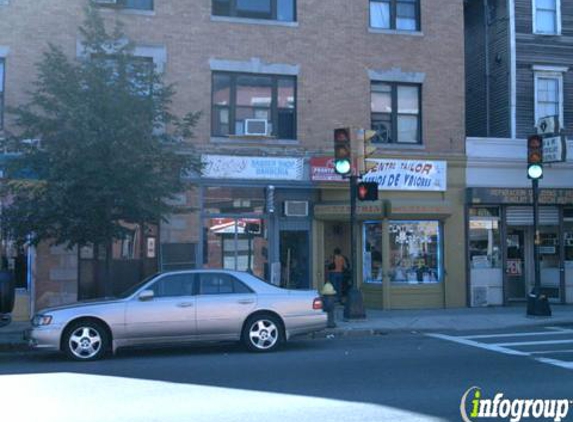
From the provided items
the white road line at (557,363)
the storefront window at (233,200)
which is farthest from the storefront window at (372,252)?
the white road line at (557,363)

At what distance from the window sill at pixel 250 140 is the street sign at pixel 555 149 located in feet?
22.8

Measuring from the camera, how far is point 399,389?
8.21 m

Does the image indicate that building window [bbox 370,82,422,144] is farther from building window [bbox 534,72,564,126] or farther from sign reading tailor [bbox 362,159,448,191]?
building window [bbox 534,72,564,126]

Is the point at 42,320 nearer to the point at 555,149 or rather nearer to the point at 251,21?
the point at 251,21

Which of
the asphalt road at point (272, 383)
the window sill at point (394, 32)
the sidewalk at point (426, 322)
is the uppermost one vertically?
the window sill at point (394, 32)

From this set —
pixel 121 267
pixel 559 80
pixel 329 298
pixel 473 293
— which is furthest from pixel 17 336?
pixel 559 80

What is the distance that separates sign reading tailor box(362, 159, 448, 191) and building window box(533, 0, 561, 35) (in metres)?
5.36

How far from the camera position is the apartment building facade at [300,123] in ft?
55.8

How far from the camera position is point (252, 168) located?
57.2 feet

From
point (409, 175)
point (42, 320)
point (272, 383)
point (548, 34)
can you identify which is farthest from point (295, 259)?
point (548, 34)

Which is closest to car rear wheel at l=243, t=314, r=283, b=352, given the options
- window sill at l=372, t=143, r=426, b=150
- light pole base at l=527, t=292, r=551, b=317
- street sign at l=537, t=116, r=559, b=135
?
light pole base at l=527, t=292, r=551, b=317

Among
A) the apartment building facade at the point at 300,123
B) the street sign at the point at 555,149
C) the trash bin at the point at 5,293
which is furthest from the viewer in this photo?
the street sign at the point at 555,149

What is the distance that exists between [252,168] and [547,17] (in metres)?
10.2

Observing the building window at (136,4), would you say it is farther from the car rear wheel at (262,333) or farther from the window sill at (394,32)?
the car rear wheel at (262,333)
